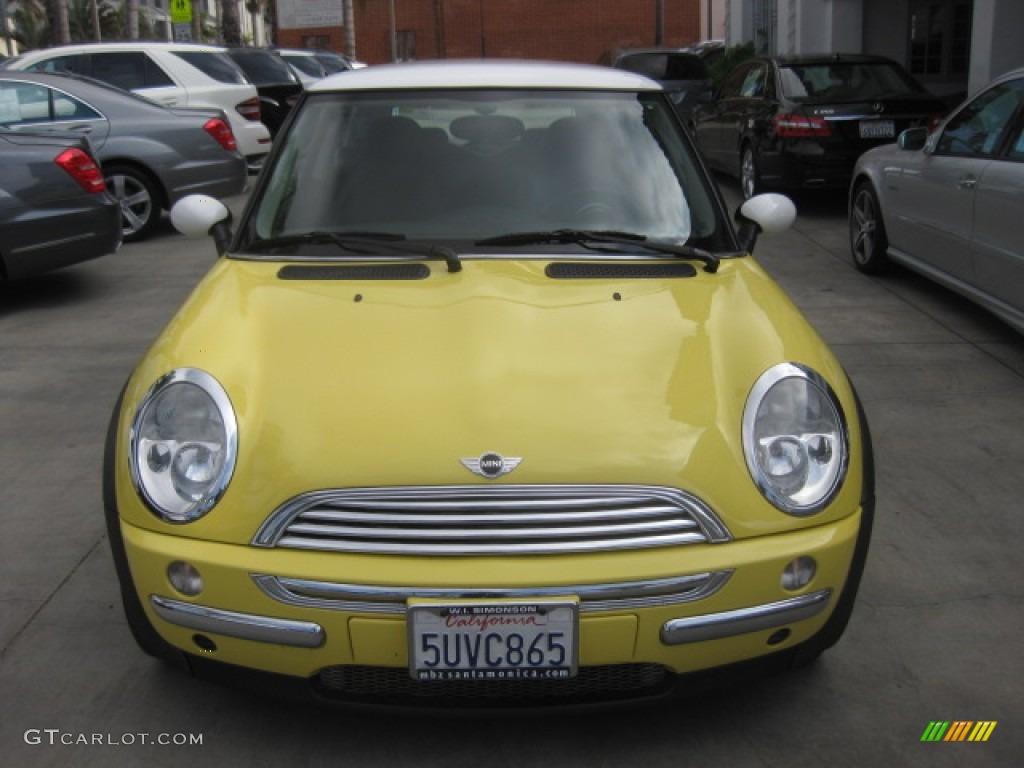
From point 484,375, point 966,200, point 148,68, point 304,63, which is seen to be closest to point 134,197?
point 148,68

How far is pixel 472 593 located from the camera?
2502 millimetres

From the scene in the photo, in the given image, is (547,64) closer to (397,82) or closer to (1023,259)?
(397,82)

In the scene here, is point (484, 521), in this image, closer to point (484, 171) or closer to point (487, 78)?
point (484, 171)

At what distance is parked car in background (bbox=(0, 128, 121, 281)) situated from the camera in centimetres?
747

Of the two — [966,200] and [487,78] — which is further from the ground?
[487,78]

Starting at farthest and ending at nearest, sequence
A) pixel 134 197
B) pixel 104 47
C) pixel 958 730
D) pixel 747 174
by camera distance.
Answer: pixel 104 47
pixel 747 174
pixel 134 197
pixel 958 730

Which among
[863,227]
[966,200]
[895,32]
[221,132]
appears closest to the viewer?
[966,200]

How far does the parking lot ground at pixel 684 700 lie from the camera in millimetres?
2887

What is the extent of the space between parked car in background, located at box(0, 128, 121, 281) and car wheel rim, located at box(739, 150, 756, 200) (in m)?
6.04

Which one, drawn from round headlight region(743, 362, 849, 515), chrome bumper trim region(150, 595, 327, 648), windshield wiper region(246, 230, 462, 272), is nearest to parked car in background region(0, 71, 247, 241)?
windshield wiper region(246, 230, 462, 272)

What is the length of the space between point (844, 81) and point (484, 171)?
827cm

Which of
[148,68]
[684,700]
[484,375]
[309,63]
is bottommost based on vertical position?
[684,700]

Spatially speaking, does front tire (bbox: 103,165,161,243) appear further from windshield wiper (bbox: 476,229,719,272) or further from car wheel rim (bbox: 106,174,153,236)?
windshield wiper (bbox: 476,229,719,272)

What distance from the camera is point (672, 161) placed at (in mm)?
3961
